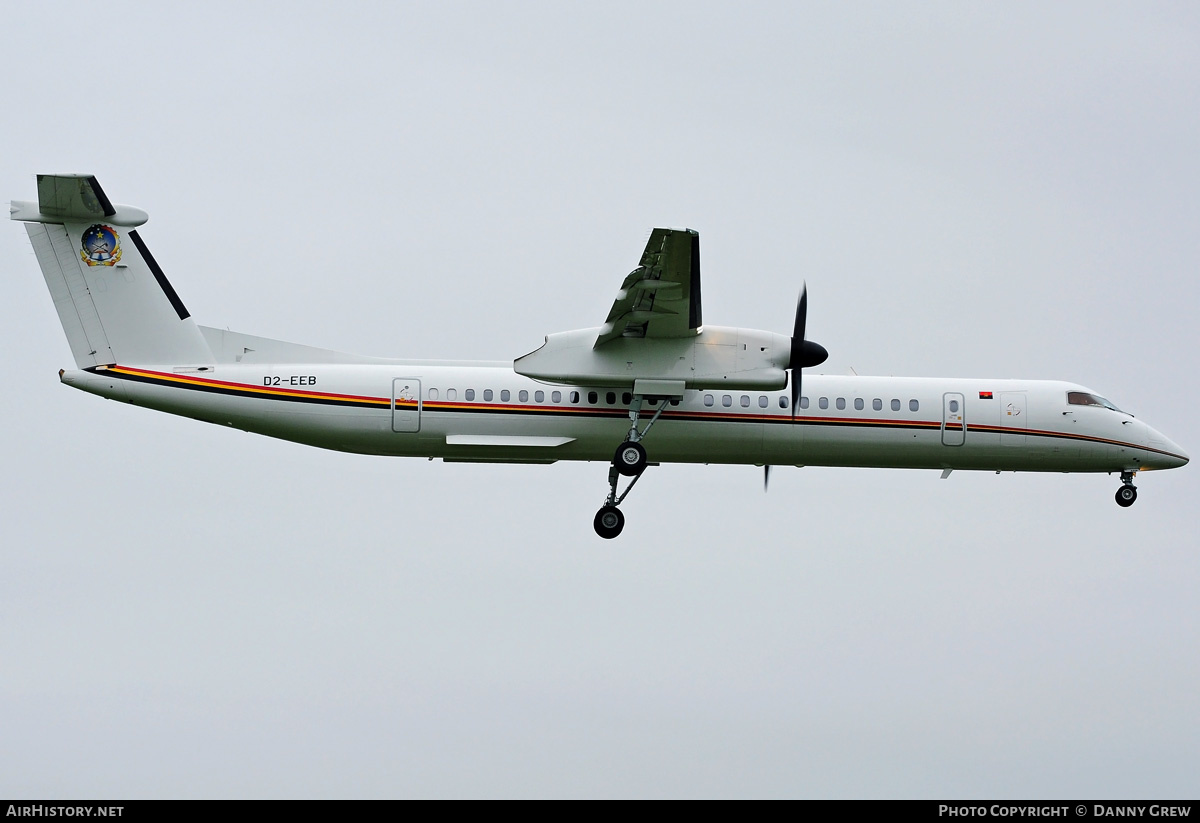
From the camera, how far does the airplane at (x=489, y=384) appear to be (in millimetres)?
25188

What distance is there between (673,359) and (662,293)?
1756 mm

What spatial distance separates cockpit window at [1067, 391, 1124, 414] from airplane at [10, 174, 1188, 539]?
3.42m

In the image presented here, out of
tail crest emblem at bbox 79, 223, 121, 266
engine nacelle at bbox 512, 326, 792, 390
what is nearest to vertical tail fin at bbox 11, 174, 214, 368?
tail crest emblem at bbox 79, 223, 121, 266

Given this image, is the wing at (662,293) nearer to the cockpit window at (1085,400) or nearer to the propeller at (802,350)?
the propeller at (802,350)

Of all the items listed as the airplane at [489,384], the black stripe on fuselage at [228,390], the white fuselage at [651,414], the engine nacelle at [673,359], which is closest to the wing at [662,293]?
the airplane at [489,384]

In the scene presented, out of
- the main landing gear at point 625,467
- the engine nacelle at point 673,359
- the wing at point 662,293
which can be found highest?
the wing at point 662,293

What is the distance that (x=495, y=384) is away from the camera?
2619 centimetres

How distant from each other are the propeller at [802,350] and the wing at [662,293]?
179 cm

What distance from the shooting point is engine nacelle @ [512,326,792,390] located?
2517 centimetres

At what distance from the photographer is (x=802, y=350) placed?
25.3m

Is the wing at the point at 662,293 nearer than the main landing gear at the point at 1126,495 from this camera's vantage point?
Yes

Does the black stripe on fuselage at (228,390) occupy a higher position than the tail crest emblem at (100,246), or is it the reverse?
the tail crest emblem at (100,246)

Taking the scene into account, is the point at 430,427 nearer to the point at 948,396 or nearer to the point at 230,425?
the point at 230,425
